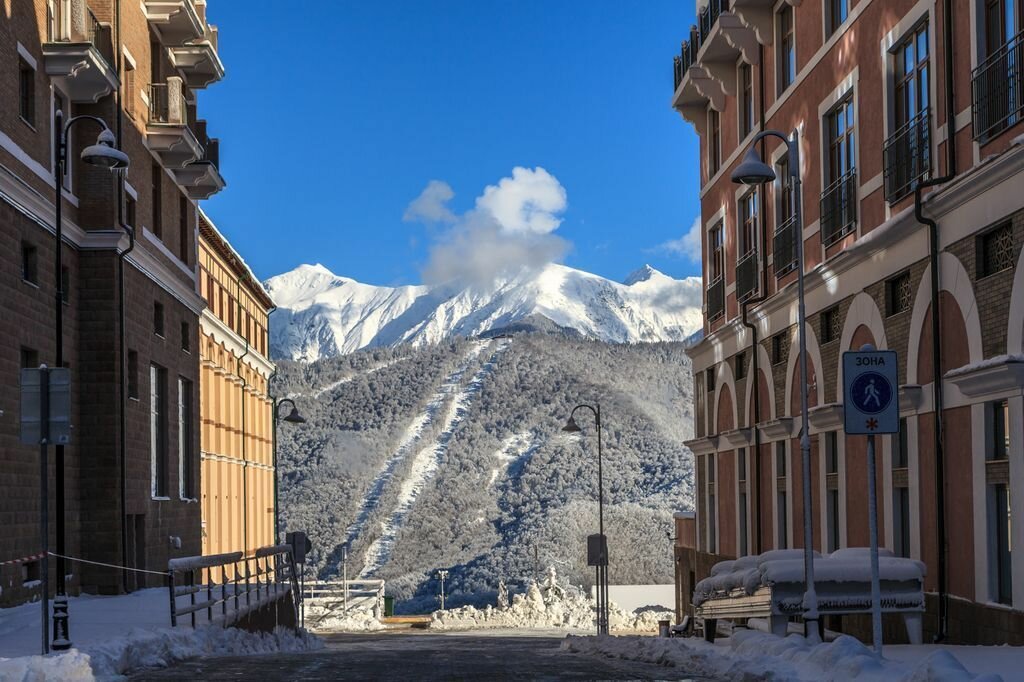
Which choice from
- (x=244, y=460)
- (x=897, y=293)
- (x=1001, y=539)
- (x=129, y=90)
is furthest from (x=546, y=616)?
(x=1001, y=539)

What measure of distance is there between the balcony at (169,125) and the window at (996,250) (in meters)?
21.4

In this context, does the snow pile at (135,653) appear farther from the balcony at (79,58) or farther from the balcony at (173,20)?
the balcony at (173,20)

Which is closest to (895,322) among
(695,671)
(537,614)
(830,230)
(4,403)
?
(830,230)

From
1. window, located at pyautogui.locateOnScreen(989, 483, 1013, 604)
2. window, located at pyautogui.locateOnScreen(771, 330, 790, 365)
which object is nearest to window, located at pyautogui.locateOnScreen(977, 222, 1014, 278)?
window, located at pyautogui.locateOnScreen(989, 483, 1013, 604)

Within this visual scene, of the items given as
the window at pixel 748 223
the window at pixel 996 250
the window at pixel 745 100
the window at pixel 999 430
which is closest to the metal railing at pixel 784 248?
the window at pixel 748 223

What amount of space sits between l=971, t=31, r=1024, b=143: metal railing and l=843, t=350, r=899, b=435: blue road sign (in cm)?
544

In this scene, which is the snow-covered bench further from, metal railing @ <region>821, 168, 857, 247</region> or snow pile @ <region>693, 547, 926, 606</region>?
metal railing @ <region>821, 168, 857, 247</region>

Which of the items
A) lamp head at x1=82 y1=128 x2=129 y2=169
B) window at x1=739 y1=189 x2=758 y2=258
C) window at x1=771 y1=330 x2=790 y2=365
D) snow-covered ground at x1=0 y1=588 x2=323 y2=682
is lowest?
snow-covered ground at x1=0 y1=588 x2=323 y2=682

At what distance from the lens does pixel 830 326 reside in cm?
2578

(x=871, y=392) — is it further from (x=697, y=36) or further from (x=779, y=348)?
(x=697, y=36)

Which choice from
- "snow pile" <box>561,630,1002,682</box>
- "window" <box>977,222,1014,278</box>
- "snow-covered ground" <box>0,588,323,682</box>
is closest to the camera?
"snow pile" <box>561,630,1002,682</box>

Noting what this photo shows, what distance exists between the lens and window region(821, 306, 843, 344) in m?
25.2

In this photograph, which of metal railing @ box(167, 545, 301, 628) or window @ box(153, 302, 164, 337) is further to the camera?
window @ box(153, 302, 164, 337)

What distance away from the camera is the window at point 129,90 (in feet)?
104
